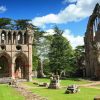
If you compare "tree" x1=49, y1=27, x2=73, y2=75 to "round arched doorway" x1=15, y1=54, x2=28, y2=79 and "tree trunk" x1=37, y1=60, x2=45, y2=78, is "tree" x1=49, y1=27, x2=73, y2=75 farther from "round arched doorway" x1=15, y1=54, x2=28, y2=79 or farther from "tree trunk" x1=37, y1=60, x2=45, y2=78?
"tree trunk" x1=37, y1=60, x2=45, y2=78

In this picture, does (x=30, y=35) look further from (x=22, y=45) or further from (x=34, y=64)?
(x=34, y=64)

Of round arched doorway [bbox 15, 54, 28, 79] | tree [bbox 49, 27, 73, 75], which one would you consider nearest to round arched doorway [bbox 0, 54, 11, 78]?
round arched doorway [bbox 15, 54, 28, 79]

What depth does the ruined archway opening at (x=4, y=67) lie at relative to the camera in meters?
57.3

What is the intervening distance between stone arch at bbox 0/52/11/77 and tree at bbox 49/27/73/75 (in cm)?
893

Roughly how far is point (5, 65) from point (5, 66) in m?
0.19

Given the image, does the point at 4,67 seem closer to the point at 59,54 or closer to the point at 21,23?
the point at 59,54

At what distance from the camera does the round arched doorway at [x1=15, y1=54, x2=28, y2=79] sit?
185 feet

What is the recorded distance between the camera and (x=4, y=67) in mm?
59031

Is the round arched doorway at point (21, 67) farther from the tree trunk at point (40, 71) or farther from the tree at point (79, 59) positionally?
the tree at point (79, 59)

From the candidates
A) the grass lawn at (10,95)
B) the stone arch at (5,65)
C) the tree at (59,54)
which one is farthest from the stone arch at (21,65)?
the grass lawn at (10,95)

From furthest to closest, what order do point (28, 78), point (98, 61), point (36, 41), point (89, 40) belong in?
point (36, 41) < point (89, 40) < point (98, 61) < point (28, 78)

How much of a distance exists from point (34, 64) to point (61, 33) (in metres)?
13.7

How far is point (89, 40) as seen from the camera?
69.4 metres

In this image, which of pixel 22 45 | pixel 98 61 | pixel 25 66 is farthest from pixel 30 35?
pixel 98 61
